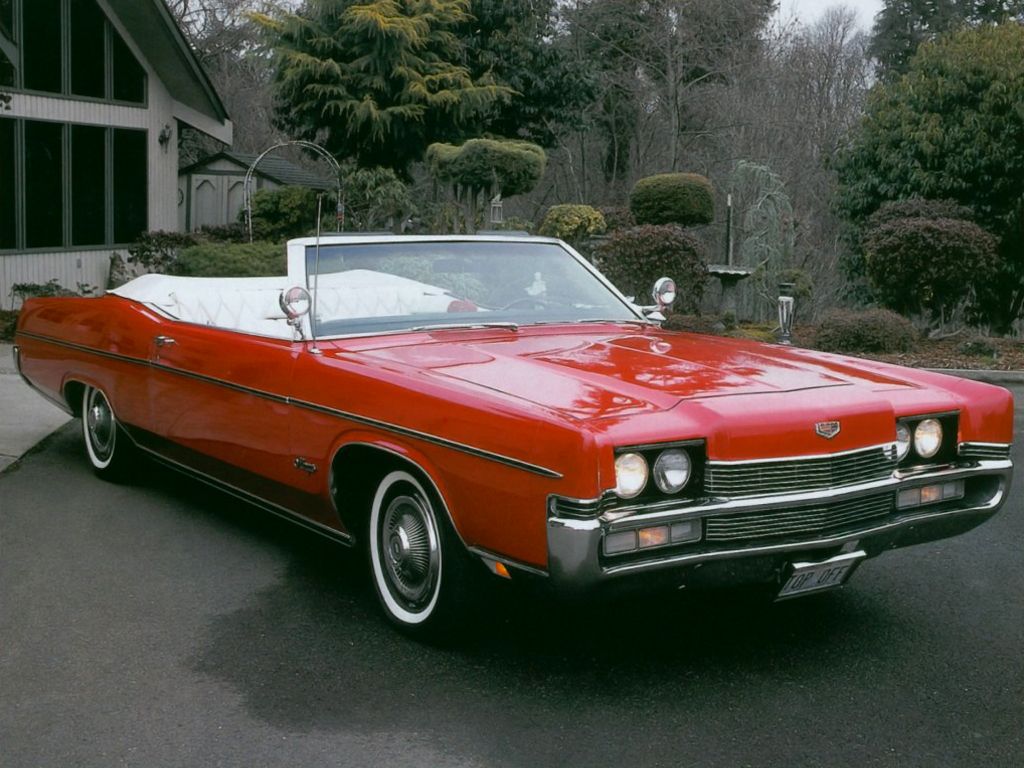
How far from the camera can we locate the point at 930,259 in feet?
50.3

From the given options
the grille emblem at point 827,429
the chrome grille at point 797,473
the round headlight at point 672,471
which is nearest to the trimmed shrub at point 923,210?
the chrome grille at point 797,473

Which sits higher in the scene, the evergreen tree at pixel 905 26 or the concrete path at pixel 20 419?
the evergreen tree at pixel 905 26

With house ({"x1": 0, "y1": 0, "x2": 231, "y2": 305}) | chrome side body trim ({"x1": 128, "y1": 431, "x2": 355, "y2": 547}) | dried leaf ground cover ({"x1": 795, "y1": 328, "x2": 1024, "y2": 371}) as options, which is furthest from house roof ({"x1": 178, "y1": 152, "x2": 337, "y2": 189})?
chrome side body trim ({"x1": 128, "y1": 431, "x2": 355, "y2": 547})

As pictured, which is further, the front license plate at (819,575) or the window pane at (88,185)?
the window pane at (88,185)

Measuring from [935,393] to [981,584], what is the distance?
49.1 inches

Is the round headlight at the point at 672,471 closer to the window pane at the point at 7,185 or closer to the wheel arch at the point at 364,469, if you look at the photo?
the wheel arch at the point at 364,469

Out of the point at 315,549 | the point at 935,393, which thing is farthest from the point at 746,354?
the point at 315,549

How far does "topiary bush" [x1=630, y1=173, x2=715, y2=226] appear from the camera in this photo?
1920 cm

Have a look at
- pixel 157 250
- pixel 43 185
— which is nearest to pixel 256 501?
pixel 43 185

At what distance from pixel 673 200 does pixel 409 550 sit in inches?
609

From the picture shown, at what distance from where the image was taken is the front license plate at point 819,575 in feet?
12.9

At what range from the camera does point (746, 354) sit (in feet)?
16.2

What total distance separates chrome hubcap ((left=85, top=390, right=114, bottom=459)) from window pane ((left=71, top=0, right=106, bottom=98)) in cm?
1325

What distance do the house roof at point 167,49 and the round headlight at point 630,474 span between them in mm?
17383
